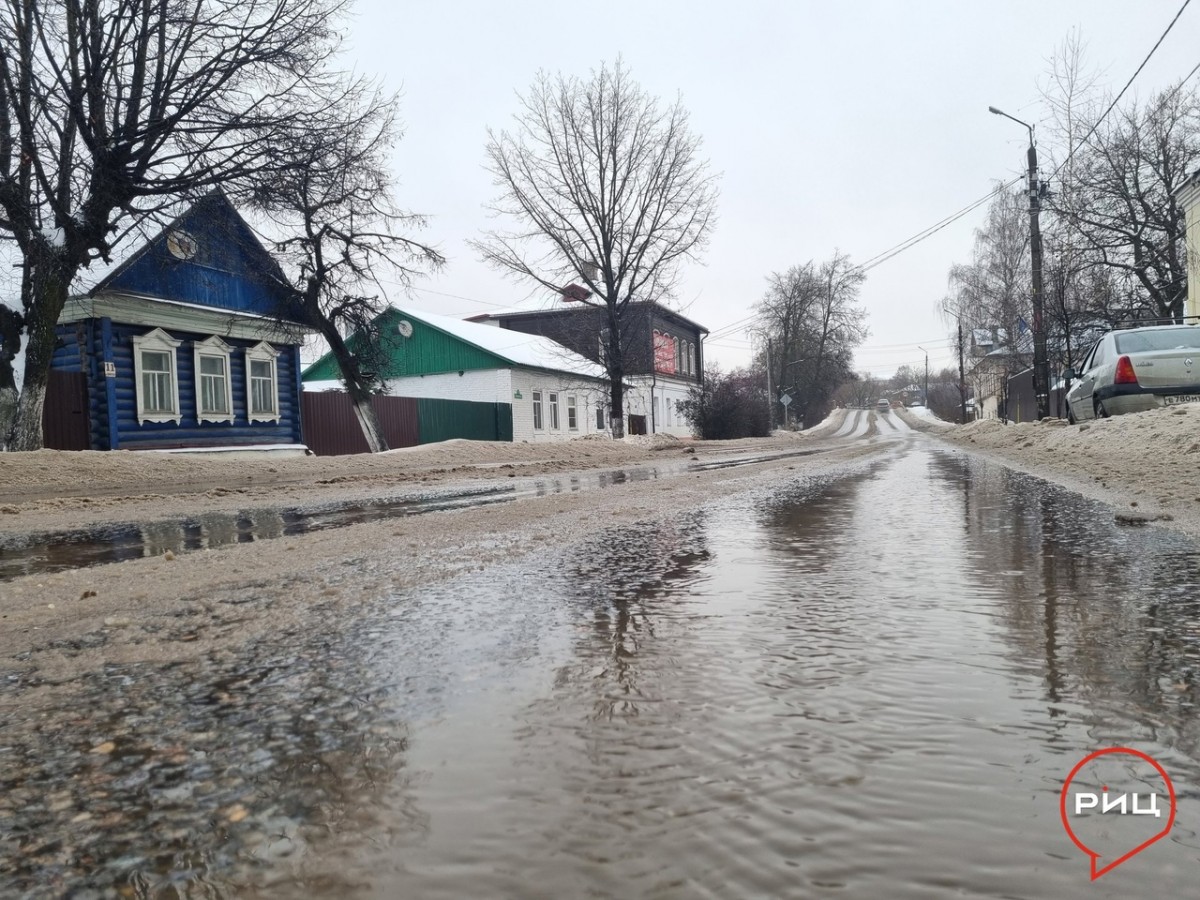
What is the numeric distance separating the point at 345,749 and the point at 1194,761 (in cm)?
177

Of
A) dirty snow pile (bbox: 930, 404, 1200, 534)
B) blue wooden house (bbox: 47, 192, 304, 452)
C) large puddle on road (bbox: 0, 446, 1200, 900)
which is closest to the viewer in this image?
large puddle on road (bbox: 0, 446, 1200, 900)

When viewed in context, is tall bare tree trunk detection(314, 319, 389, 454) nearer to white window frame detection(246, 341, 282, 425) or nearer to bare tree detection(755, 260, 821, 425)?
white window frame detection(246, 341, 282, 425)

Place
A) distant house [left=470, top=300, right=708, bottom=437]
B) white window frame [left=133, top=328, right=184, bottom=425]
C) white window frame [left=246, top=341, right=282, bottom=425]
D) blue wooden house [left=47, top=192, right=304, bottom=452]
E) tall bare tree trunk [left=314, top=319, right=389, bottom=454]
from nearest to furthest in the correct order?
blue wooden house [left=47, top=192, right=304, bottom=452]
white window frame [left=133, top=328, right=184, bottom=425]
tall bare tree trunk [left=314, top=319, right=389, bottom=454]
white window frame [left=246, top=341, right=282, bottom=425]
distant house [left=470, top=300, right=708, bottom=437]

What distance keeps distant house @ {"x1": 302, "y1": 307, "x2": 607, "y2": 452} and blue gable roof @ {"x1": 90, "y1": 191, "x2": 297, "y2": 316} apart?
10.3 metres

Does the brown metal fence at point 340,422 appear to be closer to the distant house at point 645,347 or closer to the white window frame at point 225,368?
the white window frame at point 225,368

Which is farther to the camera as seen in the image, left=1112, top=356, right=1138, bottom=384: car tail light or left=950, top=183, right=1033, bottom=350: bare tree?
left=950, top=183, right=1033, bottom=350: bare tree

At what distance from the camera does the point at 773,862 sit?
1.37 m


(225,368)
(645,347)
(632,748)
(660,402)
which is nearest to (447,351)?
(645,347)

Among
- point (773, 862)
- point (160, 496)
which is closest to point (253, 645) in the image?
point (773, 862)

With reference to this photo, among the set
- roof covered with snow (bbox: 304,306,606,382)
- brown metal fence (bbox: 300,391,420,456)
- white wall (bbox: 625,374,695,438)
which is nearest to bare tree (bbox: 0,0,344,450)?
brown metal fence (bbox: 300,391,420,456)

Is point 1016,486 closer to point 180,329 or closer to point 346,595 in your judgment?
point 346,595

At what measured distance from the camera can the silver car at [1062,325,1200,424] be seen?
1182 cm

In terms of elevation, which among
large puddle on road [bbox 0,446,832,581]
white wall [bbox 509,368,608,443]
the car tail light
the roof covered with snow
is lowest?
large puddle on road [bbox 0,446,832,581]

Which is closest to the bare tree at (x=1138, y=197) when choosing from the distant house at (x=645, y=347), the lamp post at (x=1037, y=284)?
the lamp post at (x=1037, y=284)
